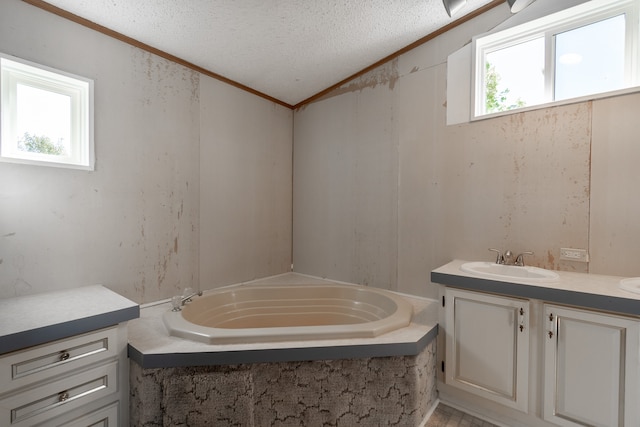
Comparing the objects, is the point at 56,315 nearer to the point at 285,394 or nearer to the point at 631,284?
the point at 285,394

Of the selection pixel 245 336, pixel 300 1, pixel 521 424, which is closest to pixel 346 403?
pixel 245 336

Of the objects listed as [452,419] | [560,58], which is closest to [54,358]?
[452,419]

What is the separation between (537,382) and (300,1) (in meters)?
2.68

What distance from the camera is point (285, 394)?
1612 mm

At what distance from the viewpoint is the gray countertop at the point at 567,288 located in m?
1.42

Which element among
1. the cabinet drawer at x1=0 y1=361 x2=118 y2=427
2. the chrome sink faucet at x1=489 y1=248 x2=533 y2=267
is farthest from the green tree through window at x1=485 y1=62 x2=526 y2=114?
the cabinet drawer at x1=0 y1=361 x2=118 y2=427

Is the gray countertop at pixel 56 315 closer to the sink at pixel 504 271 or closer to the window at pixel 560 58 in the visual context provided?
the sink at pixel 504 271

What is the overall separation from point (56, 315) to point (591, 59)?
11.3 feet

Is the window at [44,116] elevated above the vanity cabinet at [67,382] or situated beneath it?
elevated above

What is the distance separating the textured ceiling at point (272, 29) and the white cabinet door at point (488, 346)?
1.98 meters

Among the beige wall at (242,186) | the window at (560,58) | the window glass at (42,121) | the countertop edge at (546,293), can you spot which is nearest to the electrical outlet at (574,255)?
the countertop edge at (546,293)

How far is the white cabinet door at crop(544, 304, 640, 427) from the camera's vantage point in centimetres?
142

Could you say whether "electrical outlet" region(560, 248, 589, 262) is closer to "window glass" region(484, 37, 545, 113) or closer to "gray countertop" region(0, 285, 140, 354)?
"window glass" region(484, 37, 545, 113)

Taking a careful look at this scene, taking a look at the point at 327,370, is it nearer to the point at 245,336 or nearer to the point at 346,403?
the point at 346,403
